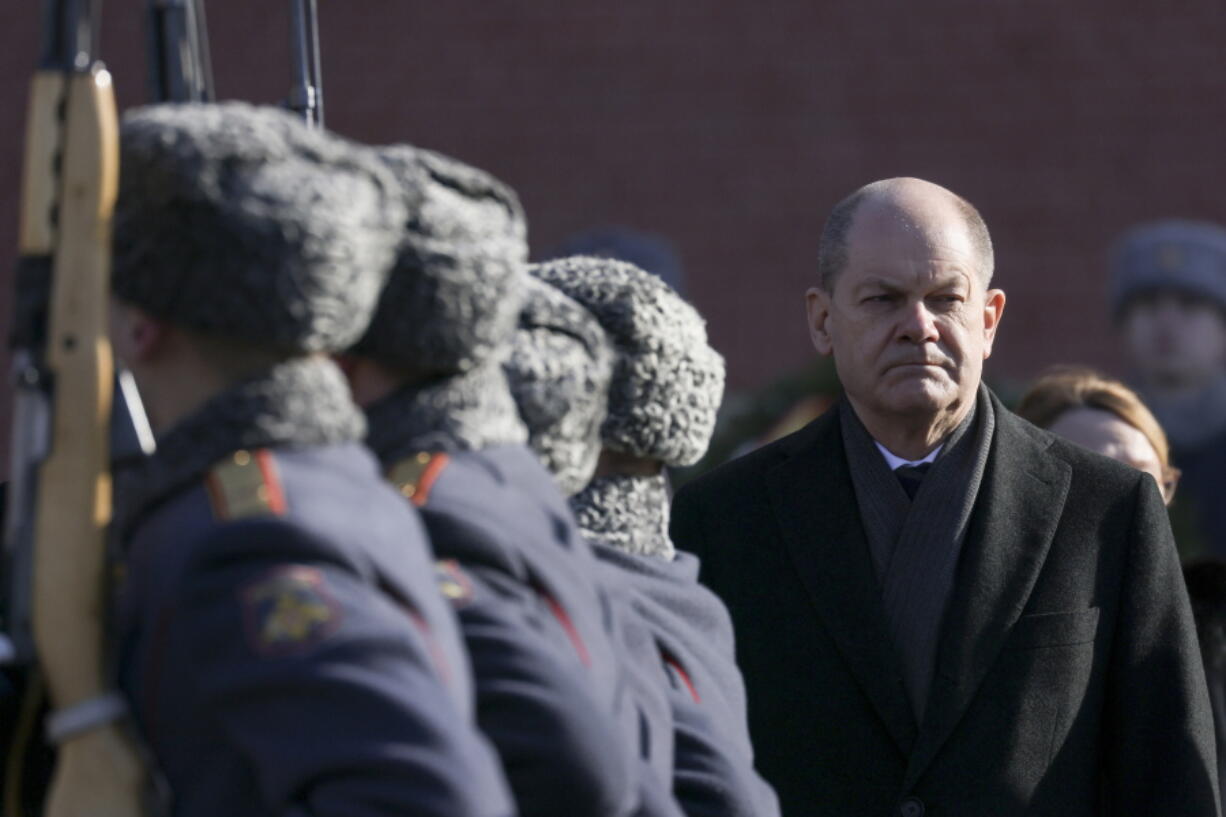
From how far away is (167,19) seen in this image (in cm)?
249

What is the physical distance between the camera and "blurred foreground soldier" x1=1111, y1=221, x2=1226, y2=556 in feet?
26.5

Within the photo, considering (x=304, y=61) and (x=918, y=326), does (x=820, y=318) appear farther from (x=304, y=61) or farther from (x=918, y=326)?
(x=304, y=61)

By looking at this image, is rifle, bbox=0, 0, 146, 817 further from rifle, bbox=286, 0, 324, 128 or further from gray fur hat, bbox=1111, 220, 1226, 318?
gray fur hat, bbox=1111, 220, 1226, 318

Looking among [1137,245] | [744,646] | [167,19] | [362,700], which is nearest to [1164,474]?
[744,646]

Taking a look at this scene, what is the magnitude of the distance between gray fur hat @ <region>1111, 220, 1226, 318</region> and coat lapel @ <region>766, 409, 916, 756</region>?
16.4ft

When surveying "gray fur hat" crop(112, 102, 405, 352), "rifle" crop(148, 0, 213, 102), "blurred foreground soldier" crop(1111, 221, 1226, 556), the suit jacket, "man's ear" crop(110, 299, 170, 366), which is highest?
"rifle" crop(148, 0, 213, 102)

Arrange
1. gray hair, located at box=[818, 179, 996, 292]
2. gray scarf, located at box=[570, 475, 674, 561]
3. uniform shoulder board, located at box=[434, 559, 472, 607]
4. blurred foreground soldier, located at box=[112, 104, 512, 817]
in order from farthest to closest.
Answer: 1. gray hair, located at box=[818, 179, 996, 292]
2. gray scarf, located at box=[570, 475, 674, 561]
3. uniform shoulder board, located at box=[434, 559, 472, 607]
4. blurred foreground soldier, located at box=[112, 104, 512, 817]

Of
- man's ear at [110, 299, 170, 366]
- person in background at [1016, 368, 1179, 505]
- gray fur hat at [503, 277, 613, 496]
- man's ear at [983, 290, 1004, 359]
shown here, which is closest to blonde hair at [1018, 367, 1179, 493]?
person in background at [1016, 368, 1179, 505]

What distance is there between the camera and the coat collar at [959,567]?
3406mm

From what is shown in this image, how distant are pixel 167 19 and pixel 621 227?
7.72 meters

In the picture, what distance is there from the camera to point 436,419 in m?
2.29

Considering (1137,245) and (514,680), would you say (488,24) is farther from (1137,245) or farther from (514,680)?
(514,680)

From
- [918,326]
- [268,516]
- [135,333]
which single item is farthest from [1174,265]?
[268,516]

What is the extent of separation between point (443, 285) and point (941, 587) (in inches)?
58.8
